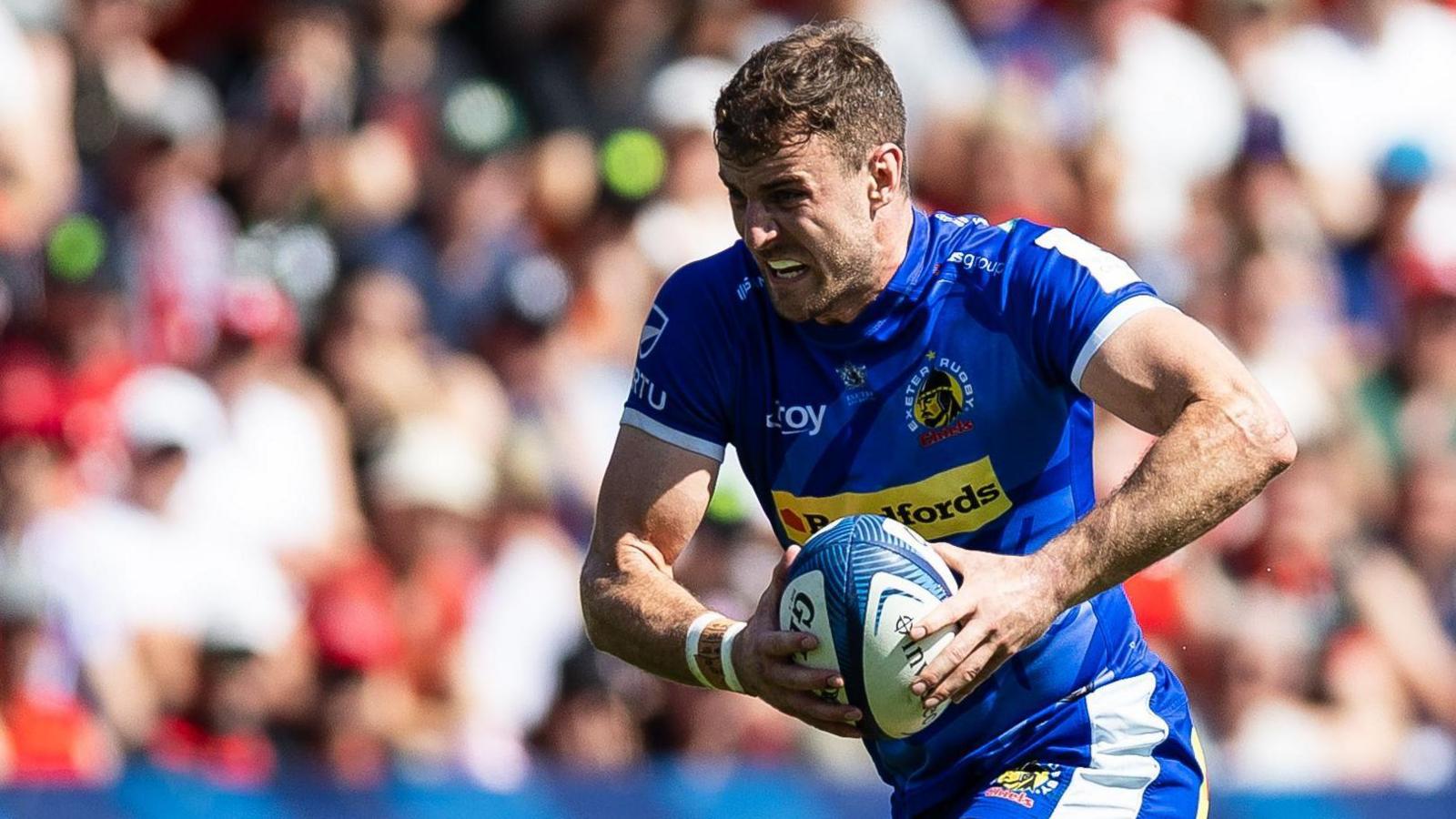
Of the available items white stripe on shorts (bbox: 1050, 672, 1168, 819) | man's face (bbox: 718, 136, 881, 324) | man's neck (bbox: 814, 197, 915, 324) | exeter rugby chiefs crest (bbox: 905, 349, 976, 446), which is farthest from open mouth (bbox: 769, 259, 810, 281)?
white stripe on shorts (bbox: 1050, 672, 1168, 819)

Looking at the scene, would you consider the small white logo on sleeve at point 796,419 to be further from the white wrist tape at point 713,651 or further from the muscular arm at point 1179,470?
the muscular arm at point 1179,470

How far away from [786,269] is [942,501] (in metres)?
0.71

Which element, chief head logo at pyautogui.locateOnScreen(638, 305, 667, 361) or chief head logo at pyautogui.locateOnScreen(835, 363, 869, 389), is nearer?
chief head logo at pyautogui.locateOnScreen(835, 363, 869, 389)

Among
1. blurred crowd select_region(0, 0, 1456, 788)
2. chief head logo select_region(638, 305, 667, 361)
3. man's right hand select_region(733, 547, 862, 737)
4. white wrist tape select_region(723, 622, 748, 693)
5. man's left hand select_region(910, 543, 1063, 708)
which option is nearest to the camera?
man's left hand select_region(910, 543, 1063, 708)

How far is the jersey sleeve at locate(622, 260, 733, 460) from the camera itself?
572cm

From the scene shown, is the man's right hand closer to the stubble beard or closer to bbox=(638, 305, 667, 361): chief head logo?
the stubble beard

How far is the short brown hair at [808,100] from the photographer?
5.31 metres

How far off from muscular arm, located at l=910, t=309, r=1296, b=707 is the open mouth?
800 mm

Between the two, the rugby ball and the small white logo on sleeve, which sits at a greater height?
the small white logo on sleeve

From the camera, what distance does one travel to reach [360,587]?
9.86 metres

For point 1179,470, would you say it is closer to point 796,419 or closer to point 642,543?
point 796,419

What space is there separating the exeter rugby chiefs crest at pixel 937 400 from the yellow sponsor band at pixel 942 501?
10cm

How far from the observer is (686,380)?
5727 millimetres

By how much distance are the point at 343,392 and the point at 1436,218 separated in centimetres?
675
